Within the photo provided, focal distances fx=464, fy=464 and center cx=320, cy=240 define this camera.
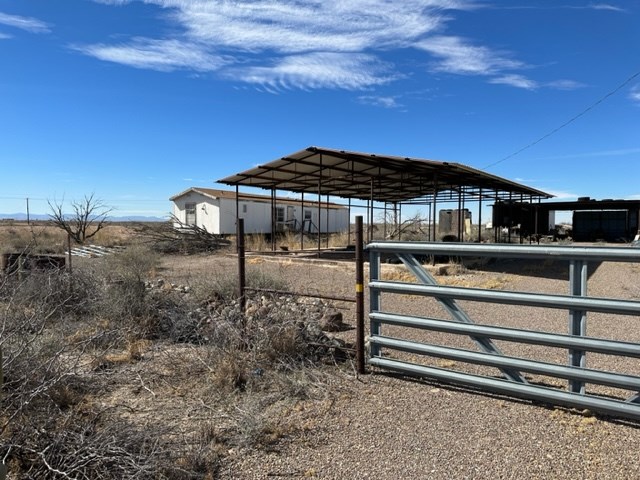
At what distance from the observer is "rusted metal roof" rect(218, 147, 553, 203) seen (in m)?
14.5

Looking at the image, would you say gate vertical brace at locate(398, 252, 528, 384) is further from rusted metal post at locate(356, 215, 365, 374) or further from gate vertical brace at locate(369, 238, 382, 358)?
rusted metal post at locate(356, 215, 365, 374)

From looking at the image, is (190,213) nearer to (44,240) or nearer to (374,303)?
(44,240)

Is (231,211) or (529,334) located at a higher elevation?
(231,211)

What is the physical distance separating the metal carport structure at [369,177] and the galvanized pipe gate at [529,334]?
9.52 metres

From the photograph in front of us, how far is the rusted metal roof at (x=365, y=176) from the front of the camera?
14508 mm

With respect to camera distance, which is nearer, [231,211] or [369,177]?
[369,177]

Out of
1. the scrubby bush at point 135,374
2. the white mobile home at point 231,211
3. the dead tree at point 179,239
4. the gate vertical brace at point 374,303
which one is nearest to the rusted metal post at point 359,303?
the gate vertical brace at point 374,303

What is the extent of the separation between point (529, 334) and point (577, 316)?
1.21 feet

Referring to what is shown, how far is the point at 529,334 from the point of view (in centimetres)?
364

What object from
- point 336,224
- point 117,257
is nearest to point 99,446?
point 117,257

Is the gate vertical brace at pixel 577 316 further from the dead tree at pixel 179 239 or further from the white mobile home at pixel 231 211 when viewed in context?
the white mobile home at pixel 231 211

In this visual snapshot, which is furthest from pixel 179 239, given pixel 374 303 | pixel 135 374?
pixel 374 303

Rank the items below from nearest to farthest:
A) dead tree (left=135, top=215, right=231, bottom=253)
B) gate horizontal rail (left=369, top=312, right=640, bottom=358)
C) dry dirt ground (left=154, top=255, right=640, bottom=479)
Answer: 1. dry dirt ground (left=154, top=255, right=640, bottom=479)
2. gate horizontal rail (left=369, top=312, right=640, bottom=358)
3. dead tree (left=135, top=215, right=231, bottom=253)

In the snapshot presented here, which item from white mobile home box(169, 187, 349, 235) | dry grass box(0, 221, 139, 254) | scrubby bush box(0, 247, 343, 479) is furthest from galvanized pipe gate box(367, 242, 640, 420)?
white mobile home box(169, 187, 349, 235)
